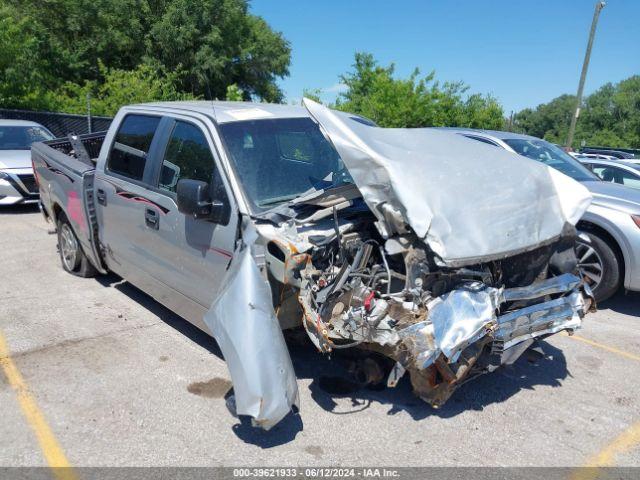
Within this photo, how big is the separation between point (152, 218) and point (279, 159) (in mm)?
1159

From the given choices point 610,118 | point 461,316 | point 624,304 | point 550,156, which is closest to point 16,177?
point 550,156

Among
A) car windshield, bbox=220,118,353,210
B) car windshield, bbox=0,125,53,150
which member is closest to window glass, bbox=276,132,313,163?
car windshield, bbox=220,118,353,210

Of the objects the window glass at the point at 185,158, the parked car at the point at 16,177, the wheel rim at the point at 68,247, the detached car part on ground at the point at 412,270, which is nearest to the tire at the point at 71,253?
the wheel rim at the point at 68,247

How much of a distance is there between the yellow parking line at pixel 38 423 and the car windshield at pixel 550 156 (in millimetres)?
6352

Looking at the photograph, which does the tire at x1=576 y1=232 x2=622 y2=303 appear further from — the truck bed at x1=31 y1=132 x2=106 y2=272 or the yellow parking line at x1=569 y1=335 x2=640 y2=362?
the truck bed at x1=31 y1=132 x2=106 y2=272

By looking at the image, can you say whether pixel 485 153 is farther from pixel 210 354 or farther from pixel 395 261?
pixel 210 354

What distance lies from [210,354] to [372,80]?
50.9 feet

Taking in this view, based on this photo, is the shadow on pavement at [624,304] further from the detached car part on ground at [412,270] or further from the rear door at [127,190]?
the rear door at [127,190]

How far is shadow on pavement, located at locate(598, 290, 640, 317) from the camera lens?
588 cm

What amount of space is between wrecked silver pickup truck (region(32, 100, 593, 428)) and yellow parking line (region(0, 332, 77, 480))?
3.50ft

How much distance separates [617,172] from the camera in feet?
30.0

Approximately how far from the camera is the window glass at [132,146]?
459 centimetres

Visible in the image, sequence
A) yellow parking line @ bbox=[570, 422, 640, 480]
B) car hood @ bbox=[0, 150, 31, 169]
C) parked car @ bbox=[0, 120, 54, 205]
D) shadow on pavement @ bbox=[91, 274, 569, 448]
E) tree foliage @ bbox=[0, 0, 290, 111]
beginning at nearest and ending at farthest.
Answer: yellow parking line @ bbox=[570, 422, 640, 480], shadow on pavement @ bbox=[91, 274, 569, 448], parked car @ bbox=[0, 120, 54, 205], car hood @ bbox=[0, 150, 31, 169], tree foliage @ bbox=[0, 0, 290, 111]

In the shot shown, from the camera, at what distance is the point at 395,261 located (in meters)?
3.47
